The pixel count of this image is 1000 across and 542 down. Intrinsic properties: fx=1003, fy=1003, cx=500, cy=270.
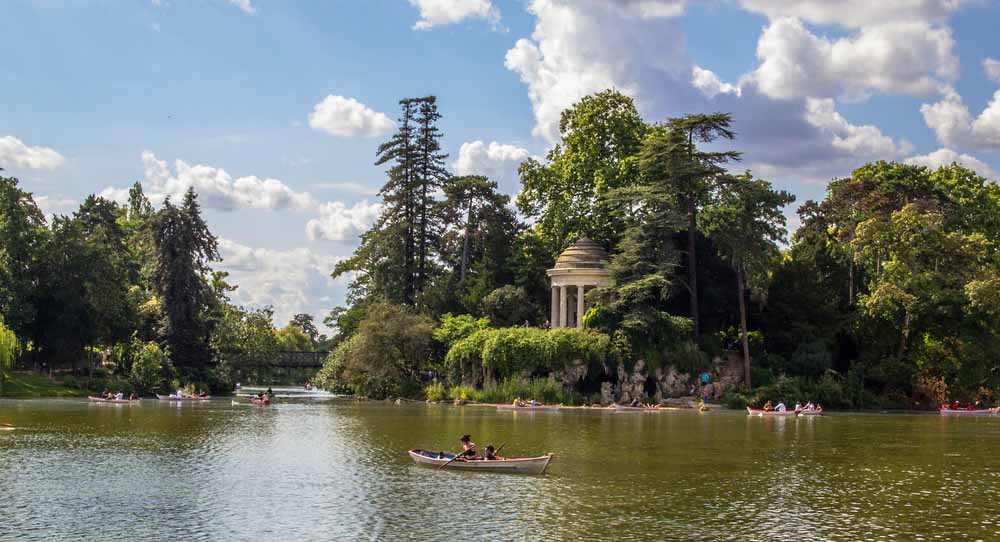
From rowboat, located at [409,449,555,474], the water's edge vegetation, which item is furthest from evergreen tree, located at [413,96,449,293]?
rowboat, located at [409,449,555,474]

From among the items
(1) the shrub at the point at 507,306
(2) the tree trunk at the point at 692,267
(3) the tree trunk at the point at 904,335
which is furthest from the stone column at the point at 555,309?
(3) the tree trunk at the point at 904,335

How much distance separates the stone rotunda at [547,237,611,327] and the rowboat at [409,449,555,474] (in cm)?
4000

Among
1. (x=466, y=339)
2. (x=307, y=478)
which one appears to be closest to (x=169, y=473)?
(x=307, y=478)

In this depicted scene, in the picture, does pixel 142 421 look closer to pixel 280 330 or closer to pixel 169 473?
pixel 169 473

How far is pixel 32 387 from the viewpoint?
77.1m

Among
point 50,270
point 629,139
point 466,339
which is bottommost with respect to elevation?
point 466,339

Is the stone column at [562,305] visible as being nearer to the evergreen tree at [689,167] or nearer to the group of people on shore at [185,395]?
the evergreen tree at [689,167]

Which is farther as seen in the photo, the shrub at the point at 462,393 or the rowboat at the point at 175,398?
the rowboat at the point at 175,398

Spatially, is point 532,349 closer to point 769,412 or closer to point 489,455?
point 769,412

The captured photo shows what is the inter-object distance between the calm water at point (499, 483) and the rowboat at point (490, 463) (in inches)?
22.4

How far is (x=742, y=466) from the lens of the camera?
35531mm

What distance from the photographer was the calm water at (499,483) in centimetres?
2408

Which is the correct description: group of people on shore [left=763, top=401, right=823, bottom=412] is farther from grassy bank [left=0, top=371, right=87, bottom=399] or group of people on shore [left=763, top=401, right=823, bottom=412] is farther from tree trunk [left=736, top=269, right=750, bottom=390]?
grassy bank [left=0, top=371, right=87, bottom=399]

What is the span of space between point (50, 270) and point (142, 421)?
3325cm
